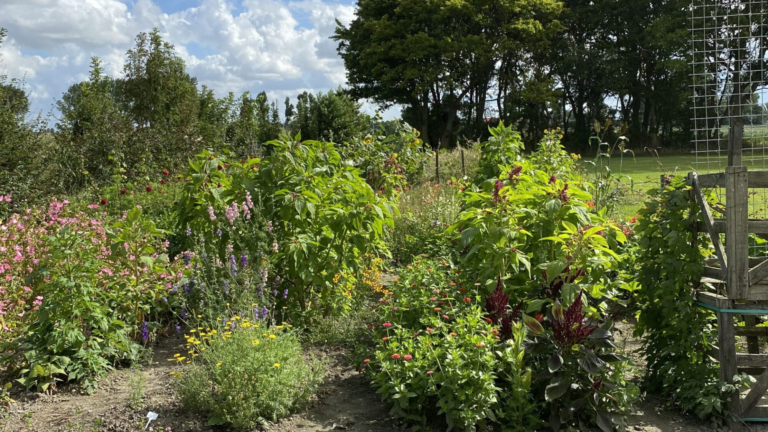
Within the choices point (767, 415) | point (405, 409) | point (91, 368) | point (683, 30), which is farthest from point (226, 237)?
point (683, 30)

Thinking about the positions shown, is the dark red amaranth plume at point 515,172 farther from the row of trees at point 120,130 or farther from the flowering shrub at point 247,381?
the row of trees at point 120,130

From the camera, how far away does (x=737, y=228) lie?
130 inches

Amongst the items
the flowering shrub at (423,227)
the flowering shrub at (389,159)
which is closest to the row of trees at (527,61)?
the flowering shrub at (389,159)

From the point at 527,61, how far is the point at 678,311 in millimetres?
31566

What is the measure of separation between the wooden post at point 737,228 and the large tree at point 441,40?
26.4 metres

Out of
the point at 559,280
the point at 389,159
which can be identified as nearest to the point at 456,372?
the point at 559,280

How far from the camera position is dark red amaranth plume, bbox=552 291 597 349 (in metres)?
3.15

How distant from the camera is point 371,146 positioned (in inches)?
384

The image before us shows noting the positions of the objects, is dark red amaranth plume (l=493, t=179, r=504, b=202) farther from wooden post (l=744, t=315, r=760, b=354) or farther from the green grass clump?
wooden post (l=744, t=315, r=760, b=354)

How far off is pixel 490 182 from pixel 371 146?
5.83 m

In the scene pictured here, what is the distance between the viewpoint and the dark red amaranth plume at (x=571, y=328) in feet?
10.3

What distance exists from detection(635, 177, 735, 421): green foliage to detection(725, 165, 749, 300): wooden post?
222 millimetres

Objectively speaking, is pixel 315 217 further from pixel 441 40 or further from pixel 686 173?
pixel 441 40

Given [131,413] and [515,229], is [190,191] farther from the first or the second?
[515,229]
